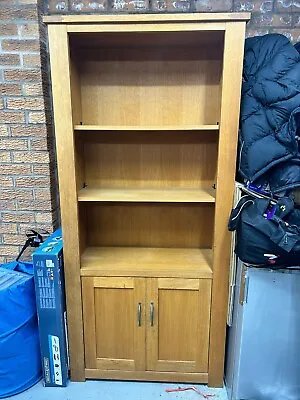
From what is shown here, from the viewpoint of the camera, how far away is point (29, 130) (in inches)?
70.5

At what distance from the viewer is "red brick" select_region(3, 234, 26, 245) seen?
194 cm

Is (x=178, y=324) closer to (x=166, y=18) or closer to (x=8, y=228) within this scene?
(x=8, y=228)

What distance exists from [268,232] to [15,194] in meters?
1.48

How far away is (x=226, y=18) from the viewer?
1.31m

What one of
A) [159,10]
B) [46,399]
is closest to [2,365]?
[46,399]

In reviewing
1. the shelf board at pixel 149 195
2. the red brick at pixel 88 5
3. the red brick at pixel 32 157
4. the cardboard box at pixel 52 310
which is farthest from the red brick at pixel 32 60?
the cardboard box at pixel 52 310

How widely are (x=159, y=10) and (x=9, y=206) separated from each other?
1.47m

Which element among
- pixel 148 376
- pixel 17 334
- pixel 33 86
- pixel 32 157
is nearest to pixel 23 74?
pixel 33 86

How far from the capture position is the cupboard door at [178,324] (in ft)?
5.26

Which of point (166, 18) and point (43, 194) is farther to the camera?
point (43, 194)

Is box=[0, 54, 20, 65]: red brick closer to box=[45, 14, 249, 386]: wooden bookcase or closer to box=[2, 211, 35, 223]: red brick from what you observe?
box=[45, 14, 249, 386]: wooden bookcase

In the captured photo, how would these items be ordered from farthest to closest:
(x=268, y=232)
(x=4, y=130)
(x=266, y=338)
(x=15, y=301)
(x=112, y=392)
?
(x=4, y=130) → (x=112, y=392) → (x=15, y=301) → (x=266, y=338) → (x=268, y=232)

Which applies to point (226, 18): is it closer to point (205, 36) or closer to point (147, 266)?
point (205, 36)

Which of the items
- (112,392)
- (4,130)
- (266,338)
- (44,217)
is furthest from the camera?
(44,217)
